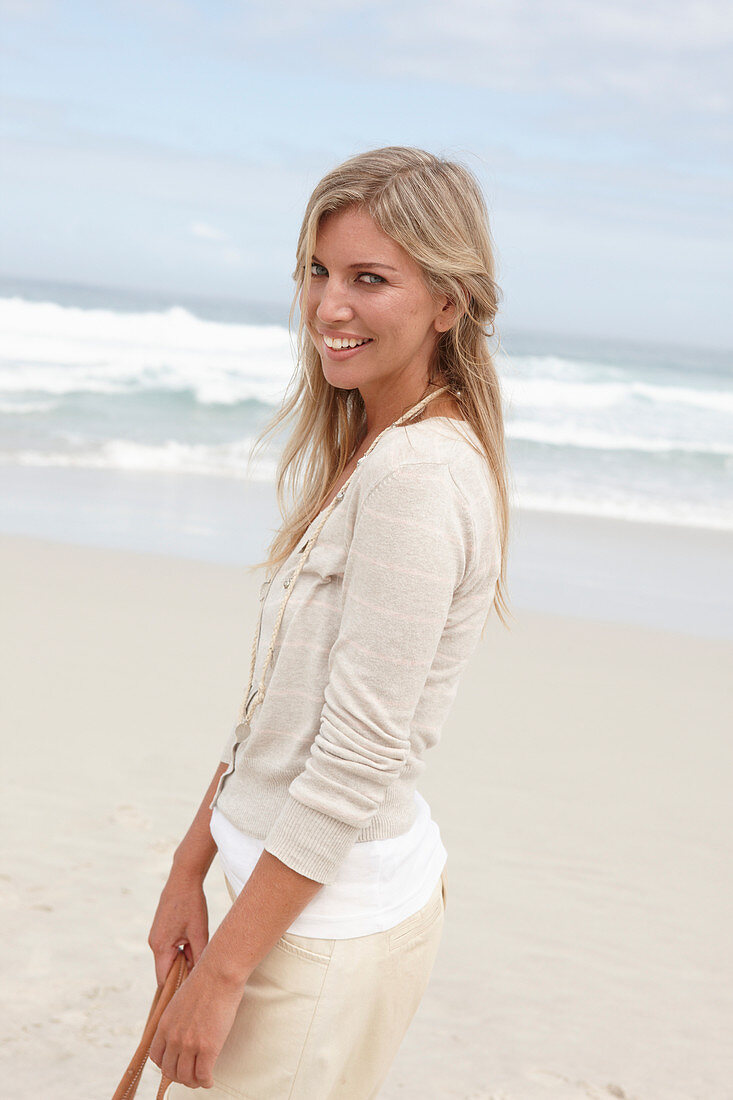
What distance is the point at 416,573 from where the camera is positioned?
1287mm

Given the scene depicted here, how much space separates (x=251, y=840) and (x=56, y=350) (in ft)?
66.9

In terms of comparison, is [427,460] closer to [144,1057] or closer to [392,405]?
[392,405]

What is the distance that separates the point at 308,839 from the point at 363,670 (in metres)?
0.23

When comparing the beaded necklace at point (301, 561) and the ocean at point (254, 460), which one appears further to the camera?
the ocean at point (254, 460)

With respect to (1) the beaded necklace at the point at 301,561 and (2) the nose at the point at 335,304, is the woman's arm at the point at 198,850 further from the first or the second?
(2) the nose at the point at 335,304

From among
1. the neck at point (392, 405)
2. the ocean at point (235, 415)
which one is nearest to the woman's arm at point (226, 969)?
the neck at point (392, 405)

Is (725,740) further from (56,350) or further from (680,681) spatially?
(56,350)

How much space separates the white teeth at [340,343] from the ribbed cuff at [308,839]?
0.63 m

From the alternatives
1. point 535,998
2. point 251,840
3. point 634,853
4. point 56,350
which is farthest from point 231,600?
point 56,350

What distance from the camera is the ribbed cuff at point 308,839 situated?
1347 mm

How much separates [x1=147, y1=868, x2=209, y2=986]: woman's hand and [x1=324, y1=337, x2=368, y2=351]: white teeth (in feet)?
2.93

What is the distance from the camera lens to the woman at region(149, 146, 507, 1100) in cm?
132

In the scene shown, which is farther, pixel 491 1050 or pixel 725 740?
pixel 725 740

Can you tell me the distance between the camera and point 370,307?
4.85 ft
